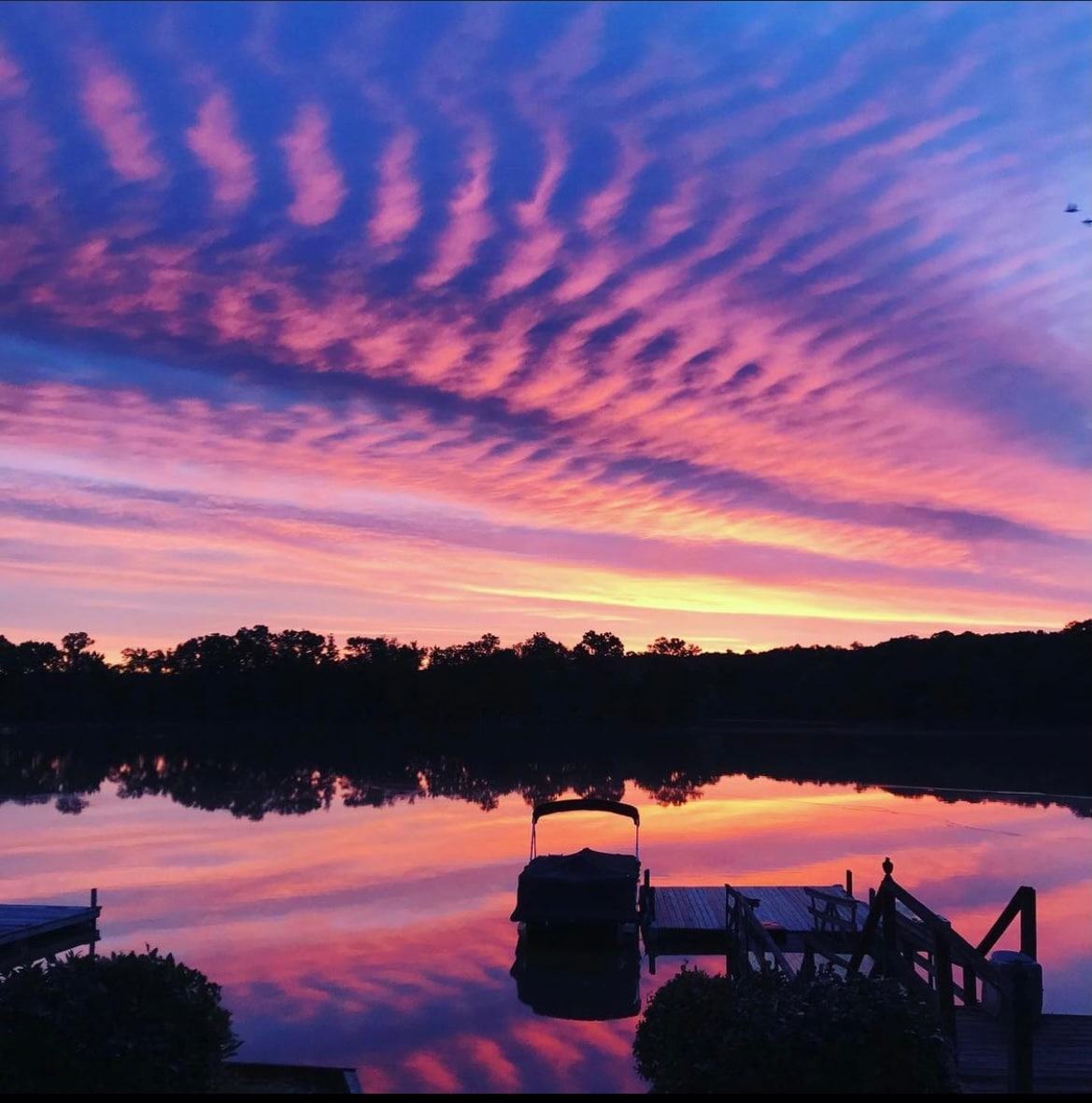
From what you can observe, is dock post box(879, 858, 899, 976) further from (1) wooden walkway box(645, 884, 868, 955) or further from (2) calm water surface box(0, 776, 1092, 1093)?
(1) wooden walkway box(645, 884, 868, 955)

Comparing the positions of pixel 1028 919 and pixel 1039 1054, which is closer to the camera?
pixel 1039 1054

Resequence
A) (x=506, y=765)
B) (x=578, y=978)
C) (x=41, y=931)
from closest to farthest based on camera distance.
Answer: (x=41, y=931), (x=578, y=978), (x=506, y=765)

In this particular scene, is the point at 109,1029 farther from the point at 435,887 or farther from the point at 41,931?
the point at 435,887

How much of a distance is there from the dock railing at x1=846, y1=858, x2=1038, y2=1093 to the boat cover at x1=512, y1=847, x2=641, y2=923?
7007 mm

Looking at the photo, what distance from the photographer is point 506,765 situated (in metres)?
76.6

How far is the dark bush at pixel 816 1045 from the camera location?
27.1ft

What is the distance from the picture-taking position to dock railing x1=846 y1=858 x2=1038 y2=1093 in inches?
Result: 396

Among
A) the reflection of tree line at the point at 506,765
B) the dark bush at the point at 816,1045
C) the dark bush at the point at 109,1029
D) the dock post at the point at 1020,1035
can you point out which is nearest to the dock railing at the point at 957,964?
the dock post at the point at 1020,1035

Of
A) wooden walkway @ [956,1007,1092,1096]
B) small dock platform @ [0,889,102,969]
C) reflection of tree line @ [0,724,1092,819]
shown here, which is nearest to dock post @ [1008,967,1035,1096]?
wooden walkway @ [956,1007,1092,1096]

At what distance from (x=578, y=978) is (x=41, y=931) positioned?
9754mm

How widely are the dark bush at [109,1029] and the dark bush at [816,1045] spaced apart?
368 centimetres

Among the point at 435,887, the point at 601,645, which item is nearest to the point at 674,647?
the point at 601,645

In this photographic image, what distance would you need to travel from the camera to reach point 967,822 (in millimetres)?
43469

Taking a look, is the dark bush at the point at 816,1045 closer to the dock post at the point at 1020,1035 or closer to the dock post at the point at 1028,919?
the dock post at the point at 1020,1035
